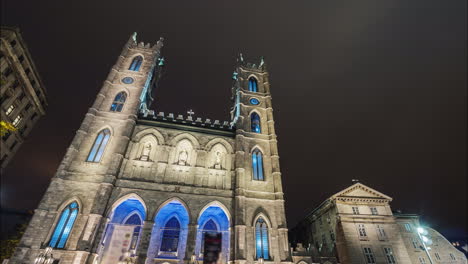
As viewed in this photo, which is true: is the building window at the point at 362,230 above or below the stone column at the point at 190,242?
above

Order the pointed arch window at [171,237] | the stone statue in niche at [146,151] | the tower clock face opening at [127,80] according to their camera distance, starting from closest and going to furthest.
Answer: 1. the pointed arch window at [171,237]
2. the stone statue in niche at [146,151]
3. the tower clock face opening at [127,80]

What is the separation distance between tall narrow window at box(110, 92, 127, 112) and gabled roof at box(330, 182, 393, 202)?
28578 millimetres

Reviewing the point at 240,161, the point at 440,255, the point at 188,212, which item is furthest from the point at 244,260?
the point at 440,255

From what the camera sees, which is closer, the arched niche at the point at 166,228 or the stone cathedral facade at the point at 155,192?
the stone cathedral facade at the point at 155,192

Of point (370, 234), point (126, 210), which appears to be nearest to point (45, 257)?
point (126, 210)

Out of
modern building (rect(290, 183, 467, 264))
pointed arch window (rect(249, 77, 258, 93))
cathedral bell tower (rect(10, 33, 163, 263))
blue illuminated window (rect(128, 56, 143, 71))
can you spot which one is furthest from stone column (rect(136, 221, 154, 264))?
pointed arch window (rect(249, 77, 258, 93))

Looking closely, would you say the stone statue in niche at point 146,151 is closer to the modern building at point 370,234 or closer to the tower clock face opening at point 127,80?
the tower clock face opening at point 127,80

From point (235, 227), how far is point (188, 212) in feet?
14.6

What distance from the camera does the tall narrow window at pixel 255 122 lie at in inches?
1125

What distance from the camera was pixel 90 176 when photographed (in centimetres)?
2038

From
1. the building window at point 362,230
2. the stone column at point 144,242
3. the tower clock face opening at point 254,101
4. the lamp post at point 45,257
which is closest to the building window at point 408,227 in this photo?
the building window at point 362,230

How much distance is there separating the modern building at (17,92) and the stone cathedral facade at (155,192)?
456 inches

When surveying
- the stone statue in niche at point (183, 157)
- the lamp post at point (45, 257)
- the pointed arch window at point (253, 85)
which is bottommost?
the lamp post at point (45, 257)

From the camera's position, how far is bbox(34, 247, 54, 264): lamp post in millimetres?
15266
